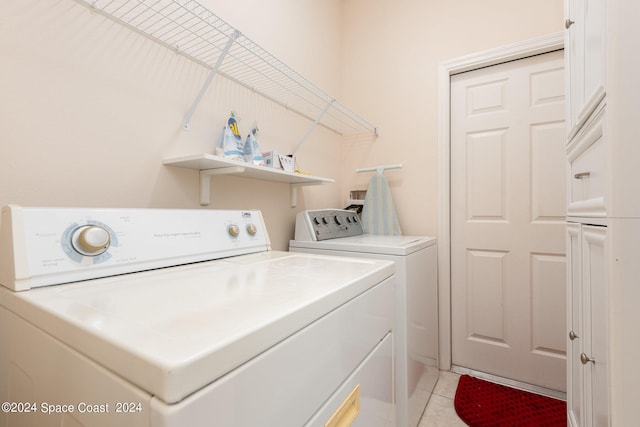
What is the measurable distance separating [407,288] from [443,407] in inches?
34.2

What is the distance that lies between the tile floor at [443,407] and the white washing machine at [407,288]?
4 centimetres

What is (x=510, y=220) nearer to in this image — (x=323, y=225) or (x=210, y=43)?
(x=323, y=225)

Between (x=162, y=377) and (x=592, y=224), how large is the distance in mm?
1081

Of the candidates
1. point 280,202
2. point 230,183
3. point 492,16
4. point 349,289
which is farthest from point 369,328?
point 492,16

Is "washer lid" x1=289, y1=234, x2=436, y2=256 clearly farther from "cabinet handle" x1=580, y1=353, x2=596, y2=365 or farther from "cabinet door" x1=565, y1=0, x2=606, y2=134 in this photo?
"cabinet door" x1=565, y1=0, x2=606, y2=134

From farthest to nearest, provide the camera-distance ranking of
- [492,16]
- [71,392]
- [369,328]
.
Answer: [492,16]
[369,328]
[71,392]

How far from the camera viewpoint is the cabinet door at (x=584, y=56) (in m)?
0.73

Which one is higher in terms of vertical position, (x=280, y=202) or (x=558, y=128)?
(x=558, y=128)

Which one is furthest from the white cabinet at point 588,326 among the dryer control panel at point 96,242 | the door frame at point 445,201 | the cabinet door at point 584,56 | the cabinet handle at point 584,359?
the dryer control panel at point 96,242

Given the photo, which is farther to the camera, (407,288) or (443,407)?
(443,407)

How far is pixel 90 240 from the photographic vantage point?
748mm

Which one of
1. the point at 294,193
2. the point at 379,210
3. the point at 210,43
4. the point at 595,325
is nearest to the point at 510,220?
the point at 379,210

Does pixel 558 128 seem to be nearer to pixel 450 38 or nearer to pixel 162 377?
pixel 450 38

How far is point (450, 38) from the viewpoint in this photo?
2.04m
